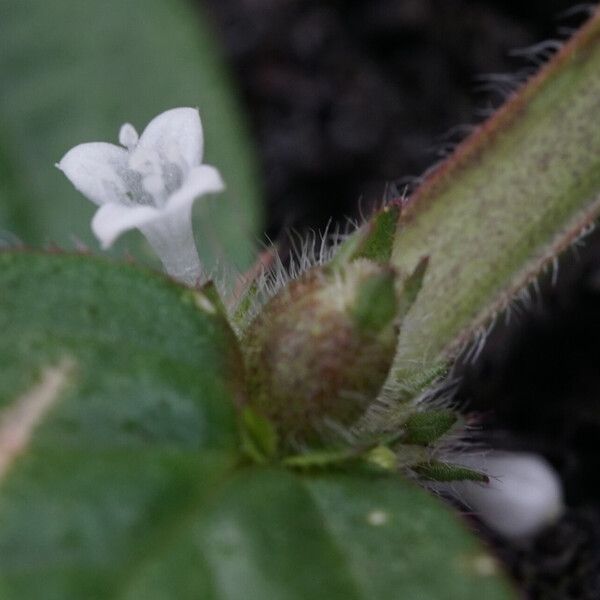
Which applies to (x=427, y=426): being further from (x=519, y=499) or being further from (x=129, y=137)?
(x=519, y=499)

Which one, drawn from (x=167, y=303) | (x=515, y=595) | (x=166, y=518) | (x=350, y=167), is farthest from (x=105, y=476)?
(x=350, y=167)

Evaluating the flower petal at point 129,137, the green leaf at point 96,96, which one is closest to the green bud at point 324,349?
the flower petal at point 129,137

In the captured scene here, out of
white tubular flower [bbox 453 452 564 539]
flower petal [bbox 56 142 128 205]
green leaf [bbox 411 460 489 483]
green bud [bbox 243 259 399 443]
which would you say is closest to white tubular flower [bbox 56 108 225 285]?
flower petal [bbox 56 142 128 205]

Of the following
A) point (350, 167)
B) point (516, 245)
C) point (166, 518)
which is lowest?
point (350, 167)

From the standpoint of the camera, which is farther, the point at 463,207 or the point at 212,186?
the point at 463,207

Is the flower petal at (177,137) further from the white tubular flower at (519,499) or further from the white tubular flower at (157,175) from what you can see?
the white tubular flower at (519,499)

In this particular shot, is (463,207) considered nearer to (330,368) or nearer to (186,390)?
(330,368)

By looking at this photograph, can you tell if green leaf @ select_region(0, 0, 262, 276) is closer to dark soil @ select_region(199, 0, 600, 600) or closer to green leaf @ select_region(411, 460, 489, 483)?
dark soil @ select_region(199, 0, 600, 600)
